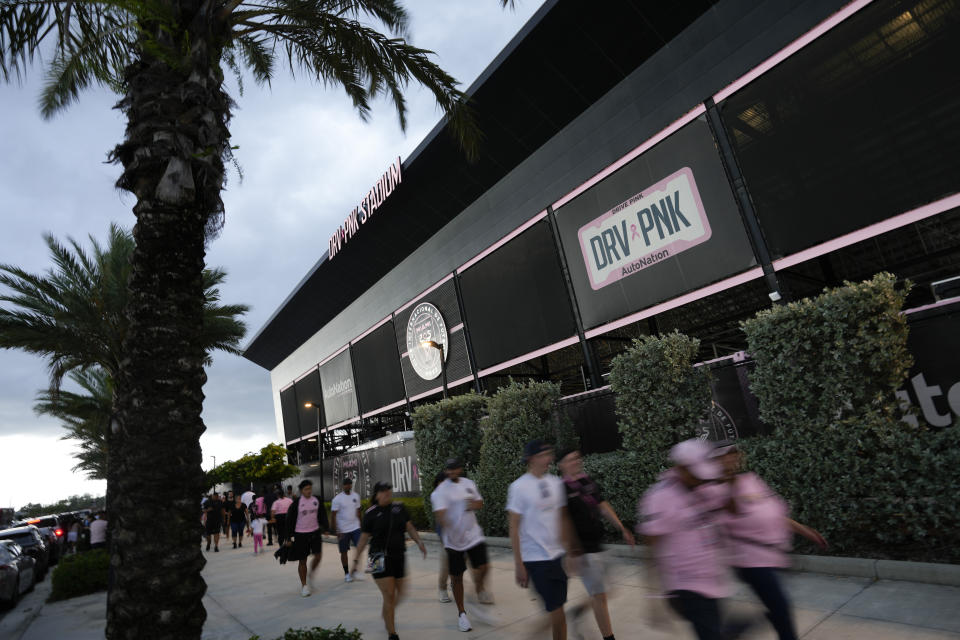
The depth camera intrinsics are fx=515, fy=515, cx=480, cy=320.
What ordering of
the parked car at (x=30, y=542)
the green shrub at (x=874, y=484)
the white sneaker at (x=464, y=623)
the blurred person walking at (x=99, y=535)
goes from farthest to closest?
the parked car at (x=30, y=542)
the blurred person walking at (x=99, y=535)
the white sneaker at (x=464, y=623)
the green shrub at (x=874, y=484)

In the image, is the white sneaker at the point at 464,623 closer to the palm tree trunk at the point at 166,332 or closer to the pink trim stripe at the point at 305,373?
the palm tree trunk at the point at 166,332

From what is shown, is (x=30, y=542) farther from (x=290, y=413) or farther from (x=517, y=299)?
(x=290, y=413)

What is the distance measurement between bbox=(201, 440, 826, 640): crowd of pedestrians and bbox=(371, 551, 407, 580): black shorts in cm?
1

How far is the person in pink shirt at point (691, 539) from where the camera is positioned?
10.4 feet

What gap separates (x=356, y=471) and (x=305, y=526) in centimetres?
1268

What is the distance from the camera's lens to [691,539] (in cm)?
327

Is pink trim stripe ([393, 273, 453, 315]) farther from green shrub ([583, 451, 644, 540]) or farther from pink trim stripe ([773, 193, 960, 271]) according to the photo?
green shrub ([583, 451, 644, 540])

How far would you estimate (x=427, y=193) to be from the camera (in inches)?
969

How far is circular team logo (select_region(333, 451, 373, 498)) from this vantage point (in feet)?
69.3

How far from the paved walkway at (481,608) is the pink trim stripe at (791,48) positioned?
12041mm

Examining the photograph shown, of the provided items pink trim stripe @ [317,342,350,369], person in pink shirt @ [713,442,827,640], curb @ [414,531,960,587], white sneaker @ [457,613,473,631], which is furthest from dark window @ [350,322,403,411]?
person in pink shirt @ [713,442,827,640]

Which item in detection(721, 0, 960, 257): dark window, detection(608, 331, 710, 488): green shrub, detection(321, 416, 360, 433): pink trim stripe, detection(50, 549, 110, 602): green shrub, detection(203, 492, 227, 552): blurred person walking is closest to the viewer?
detection(608, 331, 710, 488): green shrub

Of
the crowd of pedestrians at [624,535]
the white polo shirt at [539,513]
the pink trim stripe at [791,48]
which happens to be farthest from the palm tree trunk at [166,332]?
the pink trim stripe at [791,48]

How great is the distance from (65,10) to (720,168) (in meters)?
13.7
